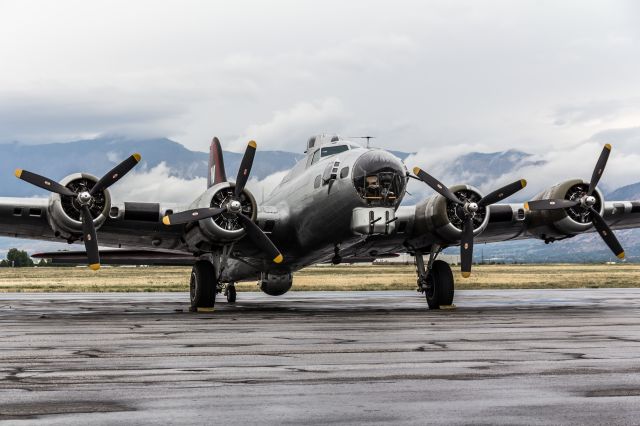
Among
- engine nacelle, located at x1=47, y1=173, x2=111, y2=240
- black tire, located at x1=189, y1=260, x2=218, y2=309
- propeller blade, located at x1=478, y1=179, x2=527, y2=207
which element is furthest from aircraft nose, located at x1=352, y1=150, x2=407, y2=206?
engine nacelle, located at x1=47, y1=173, x2=111, y2=240

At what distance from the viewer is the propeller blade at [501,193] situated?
2416cm

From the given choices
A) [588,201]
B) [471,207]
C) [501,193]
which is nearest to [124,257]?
[471,207]

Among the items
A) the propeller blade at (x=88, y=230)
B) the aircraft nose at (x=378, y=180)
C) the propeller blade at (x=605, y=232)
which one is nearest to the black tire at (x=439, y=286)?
the aircraft nose at (x=378, y=180)

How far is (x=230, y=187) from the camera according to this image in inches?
914

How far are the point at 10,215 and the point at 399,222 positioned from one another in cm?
1105

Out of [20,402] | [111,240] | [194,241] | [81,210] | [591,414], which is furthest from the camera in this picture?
[111,240]

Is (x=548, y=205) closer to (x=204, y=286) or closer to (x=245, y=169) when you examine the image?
(x=245, y=169)

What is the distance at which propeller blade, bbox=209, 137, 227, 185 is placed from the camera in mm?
26500

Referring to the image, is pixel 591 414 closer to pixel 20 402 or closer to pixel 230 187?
pixel 20 402

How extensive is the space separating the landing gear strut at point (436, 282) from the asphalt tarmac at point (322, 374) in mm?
7572

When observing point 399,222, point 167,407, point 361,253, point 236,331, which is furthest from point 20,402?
point 361,253

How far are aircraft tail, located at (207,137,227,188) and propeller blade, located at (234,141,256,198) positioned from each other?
2.52 metres

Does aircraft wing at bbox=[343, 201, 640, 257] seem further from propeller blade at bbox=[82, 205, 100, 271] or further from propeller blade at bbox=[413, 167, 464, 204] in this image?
propeller blade at bbox=[82, 205, 100, 271]

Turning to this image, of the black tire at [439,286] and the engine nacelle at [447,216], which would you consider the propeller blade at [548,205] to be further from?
the black tire at [439,286]
